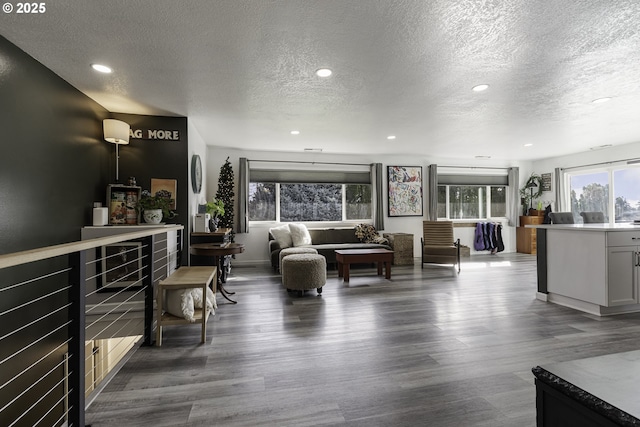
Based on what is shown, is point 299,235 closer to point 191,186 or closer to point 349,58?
point 191,186

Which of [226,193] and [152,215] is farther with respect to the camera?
[226,193]

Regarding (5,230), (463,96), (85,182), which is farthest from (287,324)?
(463,96)

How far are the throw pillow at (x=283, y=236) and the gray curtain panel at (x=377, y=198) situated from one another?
223 centimetres

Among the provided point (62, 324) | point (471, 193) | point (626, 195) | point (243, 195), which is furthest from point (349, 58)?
point (626, 195)

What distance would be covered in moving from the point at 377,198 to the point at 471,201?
9.54 feet

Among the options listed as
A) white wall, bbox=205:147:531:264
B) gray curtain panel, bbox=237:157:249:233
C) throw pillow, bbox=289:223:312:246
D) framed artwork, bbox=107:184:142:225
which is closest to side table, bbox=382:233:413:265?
white wall, bbox=205:147:531:264

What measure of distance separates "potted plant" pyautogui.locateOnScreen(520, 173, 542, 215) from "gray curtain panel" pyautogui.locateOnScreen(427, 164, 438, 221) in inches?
107

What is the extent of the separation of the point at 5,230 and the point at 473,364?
3.70 m

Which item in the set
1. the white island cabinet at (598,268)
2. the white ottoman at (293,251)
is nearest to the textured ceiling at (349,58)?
the white island cabinet at (598,268)

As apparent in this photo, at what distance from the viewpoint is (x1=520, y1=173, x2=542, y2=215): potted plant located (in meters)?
8.02

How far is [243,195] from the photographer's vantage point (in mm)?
6312

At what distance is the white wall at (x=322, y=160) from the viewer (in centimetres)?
638

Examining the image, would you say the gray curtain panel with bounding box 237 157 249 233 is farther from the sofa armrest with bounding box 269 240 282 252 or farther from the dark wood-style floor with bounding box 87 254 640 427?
the dark wood-style floor with bounding box 87 254 640 427

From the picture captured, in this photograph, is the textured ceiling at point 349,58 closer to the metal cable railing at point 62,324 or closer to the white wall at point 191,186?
the white wall at point 191,186
